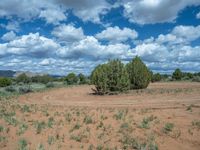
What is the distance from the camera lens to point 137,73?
1522 inches

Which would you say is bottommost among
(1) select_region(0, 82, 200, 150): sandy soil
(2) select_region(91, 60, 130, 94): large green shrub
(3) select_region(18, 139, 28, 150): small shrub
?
(3) select_region(18, 139, 28, 150): small shrub

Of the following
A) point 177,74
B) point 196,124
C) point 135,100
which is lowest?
point 196,124

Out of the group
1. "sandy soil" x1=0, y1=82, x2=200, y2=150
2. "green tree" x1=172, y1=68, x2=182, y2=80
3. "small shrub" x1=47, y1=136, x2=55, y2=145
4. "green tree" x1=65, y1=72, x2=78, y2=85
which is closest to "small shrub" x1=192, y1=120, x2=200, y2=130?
"sandy soil" x1=0, y1=82, x2=200, y2=150

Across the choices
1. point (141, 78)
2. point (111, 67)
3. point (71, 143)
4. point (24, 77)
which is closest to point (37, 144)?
point (71, 143)

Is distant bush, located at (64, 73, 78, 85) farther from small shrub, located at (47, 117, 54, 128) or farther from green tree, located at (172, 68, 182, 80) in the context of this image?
small shrub, located at (47, 117, 54, 128)

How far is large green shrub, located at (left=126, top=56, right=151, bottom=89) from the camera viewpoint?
126ft

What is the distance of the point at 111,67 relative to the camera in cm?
3381

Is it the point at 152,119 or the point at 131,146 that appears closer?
the point at 131,146

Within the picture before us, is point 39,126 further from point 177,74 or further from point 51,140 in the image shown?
point 177,74

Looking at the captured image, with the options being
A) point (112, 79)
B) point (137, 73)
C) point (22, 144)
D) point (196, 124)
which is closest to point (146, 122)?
point (196, 124)

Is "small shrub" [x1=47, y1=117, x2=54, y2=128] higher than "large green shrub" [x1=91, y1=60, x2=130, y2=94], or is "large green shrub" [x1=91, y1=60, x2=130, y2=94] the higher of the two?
"large green shrub" [x1=91, y1=60, x2=130, y2=94]

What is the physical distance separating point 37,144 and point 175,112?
7761mm

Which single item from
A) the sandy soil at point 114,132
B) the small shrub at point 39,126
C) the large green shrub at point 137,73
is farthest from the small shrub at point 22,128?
the large green shrub at point 137,73

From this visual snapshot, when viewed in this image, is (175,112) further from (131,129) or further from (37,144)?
(37,144)
